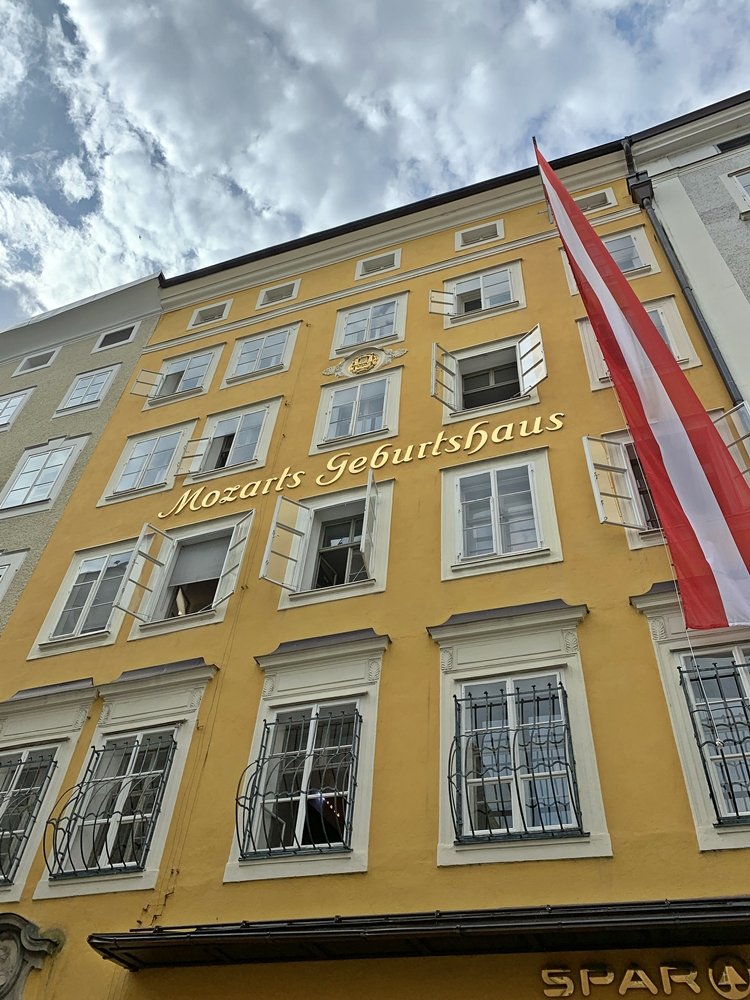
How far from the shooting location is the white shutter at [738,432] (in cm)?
1120

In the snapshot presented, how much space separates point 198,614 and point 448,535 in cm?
425

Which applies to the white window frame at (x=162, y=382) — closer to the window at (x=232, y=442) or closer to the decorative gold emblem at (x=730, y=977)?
the window at (x=232, y=442)

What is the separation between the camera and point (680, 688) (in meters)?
9.16

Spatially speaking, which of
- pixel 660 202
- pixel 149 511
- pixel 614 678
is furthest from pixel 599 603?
pixel 660 202

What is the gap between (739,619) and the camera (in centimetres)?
841

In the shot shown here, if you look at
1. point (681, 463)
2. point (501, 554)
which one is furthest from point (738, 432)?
point (501, 554)

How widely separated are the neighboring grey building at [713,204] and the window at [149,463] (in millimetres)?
10745

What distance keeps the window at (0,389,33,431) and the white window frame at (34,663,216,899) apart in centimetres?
1172

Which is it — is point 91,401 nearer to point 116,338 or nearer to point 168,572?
point 116,338

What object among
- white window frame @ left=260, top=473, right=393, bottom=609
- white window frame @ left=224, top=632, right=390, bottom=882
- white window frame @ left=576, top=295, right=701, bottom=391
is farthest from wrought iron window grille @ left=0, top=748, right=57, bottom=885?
white window frame @ left=576, top=295, right=701, bottom=391

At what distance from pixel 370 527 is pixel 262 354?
26.6ft

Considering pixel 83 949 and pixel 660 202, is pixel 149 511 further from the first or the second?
pixel 660 202

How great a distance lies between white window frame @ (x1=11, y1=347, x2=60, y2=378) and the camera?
77.1 feet

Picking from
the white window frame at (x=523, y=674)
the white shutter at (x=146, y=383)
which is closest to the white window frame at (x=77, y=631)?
the white shutter at (x=146, y=383)
